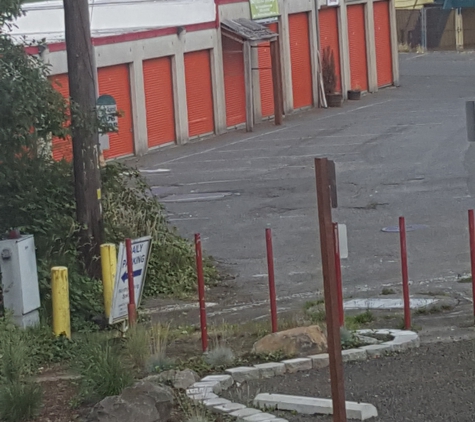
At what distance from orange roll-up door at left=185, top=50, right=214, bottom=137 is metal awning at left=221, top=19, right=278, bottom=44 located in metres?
1.06

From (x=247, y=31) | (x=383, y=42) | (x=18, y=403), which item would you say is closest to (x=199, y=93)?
(x=247, y=31)

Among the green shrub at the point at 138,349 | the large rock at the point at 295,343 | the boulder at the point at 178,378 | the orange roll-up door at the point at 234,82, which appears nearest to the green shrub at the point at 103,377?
the boulder at the point at 178,378

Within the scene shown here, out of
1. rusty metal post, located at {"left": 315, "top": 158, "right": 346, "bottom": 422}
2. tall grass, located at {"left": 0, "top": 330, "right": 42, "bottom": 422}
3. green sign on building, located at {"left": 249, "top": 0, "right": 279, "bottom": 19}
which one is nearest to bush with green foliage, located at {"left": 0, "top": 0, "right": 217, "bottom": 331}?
tall grass, located at {"left": 0, "top": 330, "right": 42, "bottom": 422}

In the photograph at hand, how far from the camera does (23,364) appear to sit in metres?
9.27

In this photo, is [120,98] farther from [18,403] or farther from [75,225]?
[18,403]

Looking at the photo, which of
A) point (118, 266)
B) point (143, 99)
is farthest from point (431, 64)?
point (118, 266)

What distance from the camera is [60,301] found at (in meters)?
10.7

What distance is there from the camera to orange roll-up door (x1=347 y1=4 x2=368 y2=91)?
140 ft

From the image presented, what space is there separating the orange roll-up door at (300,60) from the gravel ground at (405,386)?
2948 centimetres

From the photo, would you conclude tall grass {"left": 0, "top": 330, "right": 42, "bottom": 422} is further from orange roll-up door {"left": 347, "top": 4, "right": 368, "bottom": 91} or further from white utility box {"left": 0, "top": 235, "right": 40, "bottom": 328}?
orange roll-up door {"left": 347, "top": 4, "right": 368, "bottom": 91}

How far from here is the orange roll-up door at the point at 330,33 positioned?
4066cm

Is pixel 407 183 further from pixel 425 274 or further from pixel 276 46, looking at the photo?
pixel 276 46

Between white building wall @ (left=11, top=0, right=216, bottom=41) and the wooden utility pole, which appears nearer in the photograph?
the wooden utility pole

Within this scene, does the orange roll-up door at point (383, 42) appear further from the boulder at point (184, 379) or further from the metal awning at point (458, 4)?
the boulder at point (184, 379)
